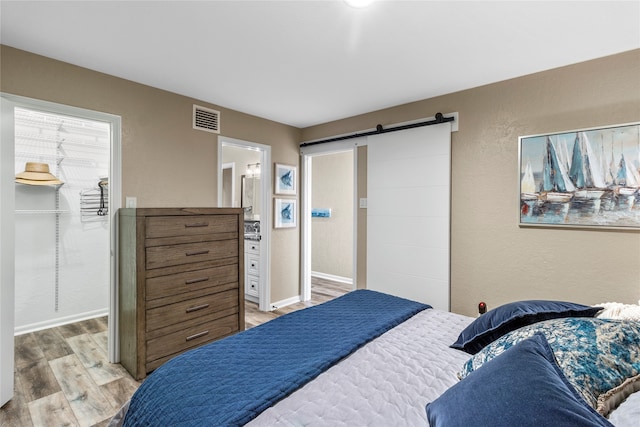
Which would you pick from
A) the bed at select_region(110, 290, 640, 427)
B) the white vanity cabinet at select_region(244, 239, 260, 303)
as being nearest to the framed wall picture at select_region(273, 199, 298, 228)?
the white vanity cabinet at select_region(244, 239, 260, 303)

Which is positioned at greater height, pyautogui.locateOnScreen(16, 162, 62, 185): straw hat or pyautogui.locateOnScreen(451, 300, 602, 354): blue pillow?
pyautogui.locateOnScreen(16, 162, 62, 185): straw hat

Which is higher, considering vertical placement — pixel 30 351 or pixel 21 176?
pixel 21 176

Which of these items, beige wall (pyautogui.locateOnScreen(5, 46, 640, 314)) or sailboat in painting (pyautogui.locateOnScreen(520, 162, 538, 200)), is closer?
beige wall (pyautogui.locateOnScreen(5, 46, 640, 314))

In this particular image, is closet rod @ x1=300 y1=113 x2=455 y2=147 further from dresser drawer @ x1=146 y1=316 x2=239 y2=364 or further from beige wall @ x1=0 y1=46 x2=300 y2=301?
dresser drawer @ x1=146 y1=316 x2=239 y2=364

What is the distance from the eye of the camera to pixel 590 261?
7.82ft

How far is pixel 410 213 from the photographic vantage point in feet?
11.0

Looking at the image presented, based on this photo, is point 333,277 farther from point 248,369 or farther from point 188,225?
point 248,369

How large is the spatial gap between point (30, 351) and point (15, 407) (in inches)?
42.0

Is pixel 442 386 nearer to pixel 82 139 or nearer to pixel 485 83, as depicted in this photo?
pixel 485 83

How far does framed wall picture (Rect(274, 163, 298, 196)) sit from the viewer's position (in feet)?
13.6

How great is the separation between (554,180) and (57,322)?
5381 mm

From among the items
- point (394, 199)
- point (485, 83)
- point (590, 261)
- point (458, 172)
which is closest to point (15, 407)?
point (394, 199)

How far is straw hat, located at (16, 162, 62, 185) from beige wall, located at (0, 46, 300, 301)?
53.7 inches

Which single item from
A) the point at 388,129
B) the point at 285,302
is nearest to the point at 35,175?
the point at 285,302
